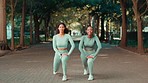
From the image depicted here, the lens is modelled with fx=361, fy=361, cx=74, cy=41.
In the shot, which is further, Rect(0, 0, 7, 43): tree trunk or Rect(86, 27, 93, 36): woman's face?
Rect(0, 0, 7, 43): tree trunk

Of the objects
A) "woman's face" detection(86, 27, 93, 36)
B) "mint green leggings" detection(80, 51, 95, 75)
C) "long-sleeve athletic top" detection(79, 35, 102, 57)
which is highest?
"woman's face" detection(86, 27, 93, 36)

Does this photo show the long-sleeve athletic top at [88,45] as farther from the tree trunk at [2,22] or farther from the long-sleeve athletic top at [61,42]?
the tree trunk at [2,22]

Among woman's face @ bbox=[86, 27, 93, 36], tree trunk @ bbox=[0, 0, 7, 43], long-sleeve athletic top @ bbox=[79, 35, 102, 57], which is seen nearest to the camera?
woman's face @ bbox=[86, 27, 93, 36]

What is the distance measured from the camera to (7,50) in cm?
2334

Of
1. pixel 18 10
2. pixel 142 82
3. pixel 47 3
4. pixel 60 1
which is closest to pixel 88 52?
pixel 142 82

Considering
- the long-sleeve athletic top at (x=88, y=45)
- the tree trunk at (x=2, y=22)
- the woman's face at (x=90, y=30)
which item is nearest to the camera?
the woman's face at (x=90, y=30)

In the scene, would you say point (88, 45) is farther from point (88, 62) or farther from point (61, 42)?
point (61, 42)

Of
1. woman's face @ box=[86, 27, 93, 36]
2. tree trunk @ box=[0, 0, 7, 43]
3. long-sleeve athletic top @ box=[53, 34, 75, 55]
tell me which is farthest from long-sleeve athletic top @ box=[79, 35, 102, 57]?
tree trunk @ box=[0, 0, 7, 43]

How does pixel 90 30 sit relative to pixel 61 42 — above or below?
above

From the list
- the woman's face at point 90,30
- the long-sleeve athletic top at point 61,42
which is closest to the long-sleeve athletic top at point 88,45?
the woman's face at point 90,30

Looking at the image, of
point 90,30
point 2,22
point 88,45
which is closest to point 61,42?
point 88,45

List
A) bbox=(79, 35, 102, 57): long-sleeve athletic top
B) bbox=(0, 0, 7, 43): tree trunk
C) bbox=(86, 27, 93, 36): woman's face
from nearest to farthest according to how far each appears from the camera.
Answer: bbox=(86, 27, 93, 36): woman's face, bbox=(79, 35, 102, 57): long-sleeve athletic top, bbox=(0, 0, 7, 43): tree trunk

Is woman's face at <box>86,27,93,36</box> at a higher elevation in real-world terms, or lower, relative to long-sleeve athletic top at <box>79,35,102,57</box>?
higher

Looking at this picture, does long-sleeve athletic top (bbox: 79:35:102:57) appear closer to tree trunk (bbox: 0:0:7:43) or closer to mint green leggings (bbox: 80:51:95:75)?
mint green leggings (bbox: 80:51:95:75)
